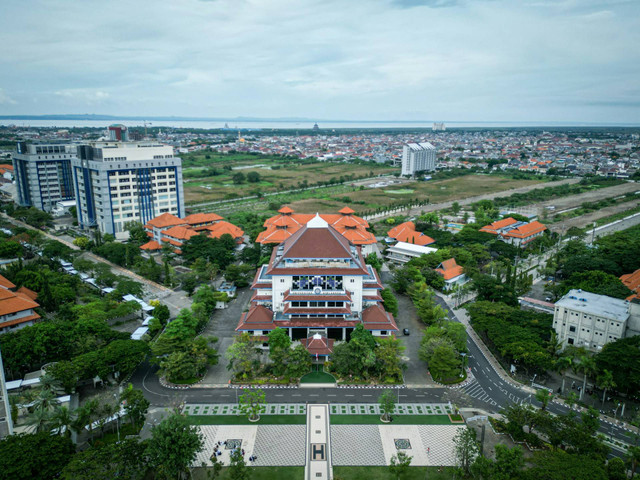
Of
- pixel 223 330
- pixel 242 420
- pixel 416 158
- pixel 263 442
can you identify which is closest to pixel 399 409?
pixel 263 442

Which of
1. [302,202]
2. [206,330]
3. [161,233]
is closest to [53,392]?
[206,330]

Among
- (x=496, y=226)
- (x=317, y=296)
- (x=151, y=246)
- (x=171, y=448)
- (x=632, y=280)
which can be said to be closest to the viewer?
(x=171, y=448)

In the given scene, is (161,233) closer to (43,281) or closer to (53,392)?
(43,281)

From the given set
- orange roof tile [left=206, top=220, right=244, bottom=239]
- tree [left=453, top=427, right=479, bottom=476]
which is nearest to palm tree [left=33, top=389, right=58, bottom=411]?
tree [left=453, top=427, right=479, bottom=476]

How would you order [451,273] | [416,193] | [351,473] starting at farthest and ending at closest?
[416,193]
[451,273]
[351,473]

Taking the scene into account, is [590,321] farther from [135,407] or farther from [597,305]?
[135,407]

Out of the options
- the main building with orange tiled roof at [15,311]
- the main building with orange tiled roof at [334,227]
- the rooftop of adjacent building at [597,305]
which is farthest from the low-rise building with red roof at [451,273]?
the main building with orange tiled roof at [15,311]
